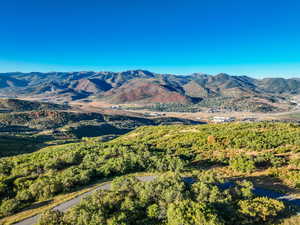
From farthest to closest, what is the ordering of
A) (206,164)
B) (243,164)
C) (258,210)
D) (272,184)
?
(206,164) < (243,164) < (272,184) < (258,210)

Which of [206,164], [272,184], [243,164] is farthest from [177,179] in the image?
[206,164]

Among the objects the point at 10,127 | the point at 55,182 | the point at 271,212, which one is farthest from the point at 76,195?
the point at 10,127

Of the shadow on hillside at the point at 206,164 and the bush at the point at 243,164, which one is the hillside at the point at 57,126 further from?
the bush at the point at 243,164

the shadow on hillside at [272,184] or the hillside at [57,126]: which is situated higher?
the shadow on hillside at [272,184]

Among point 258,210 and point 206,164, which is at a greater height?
point 258,210

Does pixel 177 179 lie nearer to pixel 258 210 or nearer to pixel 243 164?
pixel 258 210

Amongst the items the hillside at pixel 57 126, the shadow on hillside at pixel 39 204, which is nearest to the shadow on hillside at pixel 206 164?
the shadow on hillside at pixel 39 204

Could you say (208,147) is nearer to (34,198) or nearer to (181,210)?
(181,210)

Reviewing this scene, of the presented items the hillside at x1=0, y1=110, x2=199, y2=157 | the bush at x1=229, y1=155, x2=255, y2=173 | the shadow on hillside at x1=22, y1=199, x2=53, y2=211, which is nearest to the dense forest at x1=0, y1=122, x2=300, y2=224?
the bush at x1=229, y1=155, x2=255, y2=173
